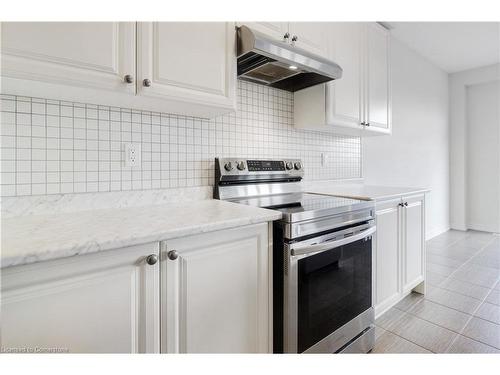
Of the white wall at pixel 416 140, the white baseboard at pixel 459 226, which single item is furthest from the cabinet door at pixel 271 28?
the white baseboard at pixel 459 226

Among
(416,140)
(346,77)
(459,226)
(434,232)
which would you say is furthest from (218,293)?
(459,226)

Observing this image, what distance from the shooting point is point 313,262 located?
4.27 feet

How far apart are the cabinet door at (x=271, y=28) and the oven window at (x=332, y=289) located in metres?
1.21

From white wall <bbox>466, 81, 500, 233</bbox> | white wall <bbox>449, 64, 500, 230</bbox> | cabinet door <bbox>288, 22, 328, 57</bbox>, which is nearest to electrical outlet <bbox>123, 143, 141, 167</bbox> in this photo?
cabinet door <bbox>288, 22, 328, 57</bbox>

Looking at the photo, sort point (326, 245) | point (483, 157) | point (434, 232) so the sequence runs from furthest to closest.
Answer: point (483, 157)
point (434, 232)
point (326, 245)

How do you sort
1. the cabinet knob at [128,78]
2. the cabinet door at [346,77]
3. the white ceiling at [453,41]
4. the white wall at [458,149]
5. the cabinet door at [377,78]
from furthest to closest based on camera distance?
the white wall at [458,149] < the white ceiling at [453,41] < the cabinet door at [377,78] < the cabinet door at [346,77] < the cabinet knob at [128,78]

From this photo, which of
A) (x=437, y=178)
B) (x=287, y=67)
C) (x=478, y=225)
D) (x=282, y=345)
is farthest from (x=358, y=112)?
(x=478, y=225)

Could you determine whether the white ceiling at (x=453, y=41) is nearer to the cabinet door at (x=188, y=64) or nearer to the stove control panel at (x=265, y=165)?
the stove control panel at (x=265, y=165)

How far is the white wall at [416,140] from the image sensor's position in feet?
10.2

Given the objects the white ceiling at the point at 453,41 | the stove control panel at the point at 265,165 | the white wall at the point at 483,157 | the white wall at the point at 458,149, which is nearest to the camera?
the stove control panel at the point at 265,165

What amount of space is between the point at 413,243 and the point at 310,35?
1.74m

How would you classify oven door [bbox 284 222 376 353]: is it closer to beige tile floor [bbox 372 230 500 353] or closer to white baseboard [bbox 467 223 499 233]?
beige tile floor [bbox 372 230 500 353]

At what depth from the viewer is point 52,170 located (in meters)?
1.18

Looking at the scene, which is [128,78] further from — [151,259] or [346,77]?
[346,77]
